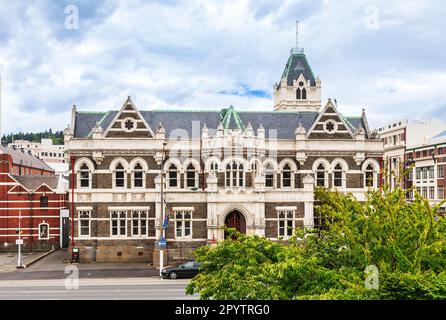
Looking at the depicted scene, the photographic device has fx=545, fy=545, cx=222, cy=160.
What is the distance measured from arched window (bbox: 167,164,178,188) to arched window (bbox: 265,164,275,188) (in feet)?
26.9

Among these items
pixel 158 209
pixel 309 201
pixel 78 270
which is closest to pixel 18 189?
pixel 78 270

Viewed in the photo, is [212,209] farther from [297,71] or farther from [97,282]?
[297,71]

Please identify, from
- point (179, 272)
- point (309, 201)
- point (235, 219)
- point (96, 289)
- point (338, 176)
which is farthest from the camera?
point (338, 176)

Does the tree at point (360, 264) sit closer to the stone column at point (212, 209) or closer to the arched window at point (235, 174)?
the stone column at point (212, 209)

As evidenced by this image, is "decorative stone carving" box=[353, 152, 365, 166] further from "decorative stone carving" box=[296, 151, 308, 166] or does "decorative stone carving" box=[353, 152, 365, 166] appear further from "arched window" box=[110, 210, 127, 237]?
"arched window" box=[110, 210, 127, 237]

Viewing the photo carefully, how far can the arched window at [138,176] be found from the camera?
4731cm

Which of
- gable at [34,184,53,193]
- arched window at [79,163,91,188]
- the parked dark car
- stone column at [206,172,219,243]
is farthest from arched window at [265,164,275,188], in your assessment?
gable at [34,184,53,193]

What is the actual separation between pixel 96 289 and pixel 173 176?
17666 millimetres

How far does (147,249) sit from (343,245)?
30713 mm

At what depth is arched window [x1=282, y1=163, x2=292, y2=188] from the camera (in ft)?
163

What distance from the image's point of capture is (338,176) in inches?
1944

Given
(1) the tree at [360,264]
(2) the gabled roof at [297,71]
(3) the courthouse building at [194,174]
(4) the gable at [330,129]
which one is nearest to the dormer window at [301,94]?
(2) the gabled roof at [297,71]
